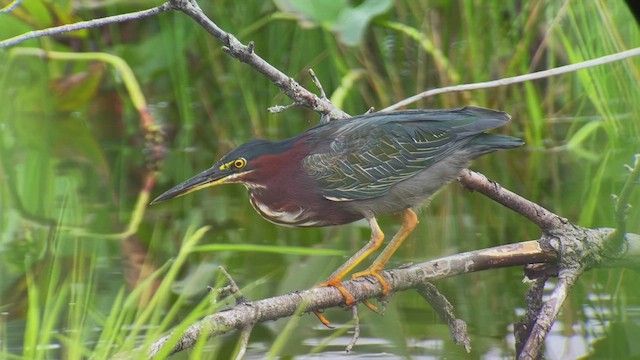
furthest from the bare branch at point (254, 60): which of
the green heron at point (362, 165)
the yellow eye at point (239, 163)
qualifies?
the yellow eye at point (239, 163)

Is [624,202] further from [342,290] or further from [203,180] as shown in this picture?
[203,180]

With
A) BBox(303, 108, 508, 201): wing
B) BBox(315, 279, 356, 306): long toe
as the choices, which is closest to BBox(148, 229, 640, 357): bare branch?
BBox(315, 279, 356, 306): long toe

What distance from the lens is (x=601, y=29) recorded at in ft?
17.3

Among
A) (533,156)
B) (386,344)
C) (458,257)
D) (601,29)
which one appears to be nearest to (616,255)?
(458,257)

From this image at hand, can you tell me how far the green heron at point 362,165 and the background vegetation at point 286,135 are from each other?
61cm

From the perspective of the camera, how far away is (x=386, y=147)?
296 cm

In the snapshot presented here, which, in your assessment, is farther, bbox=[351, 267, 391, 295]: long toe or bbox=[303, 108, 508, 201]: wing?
bbox=[351, 267, 391, 295]: long toe

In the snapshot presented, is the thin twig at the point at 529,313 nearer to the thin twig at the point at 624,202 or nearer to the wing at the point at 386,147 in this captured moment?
the thin twig at the point at 624,202

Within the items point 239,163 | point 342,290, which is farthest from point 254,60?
point 342,290

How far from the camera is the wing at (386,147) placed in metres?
2.87

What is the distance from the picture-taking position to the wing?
2.87 m

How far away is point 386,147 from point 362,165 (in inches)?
3.2

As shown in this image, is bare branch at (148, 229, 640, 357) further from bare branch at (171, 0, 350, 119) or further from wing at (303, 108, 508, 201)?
bare branch at (171, 0, 350, 119)

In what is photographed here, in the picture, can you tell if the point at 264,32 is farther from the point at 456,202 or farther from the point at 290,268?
the point at 290,268
